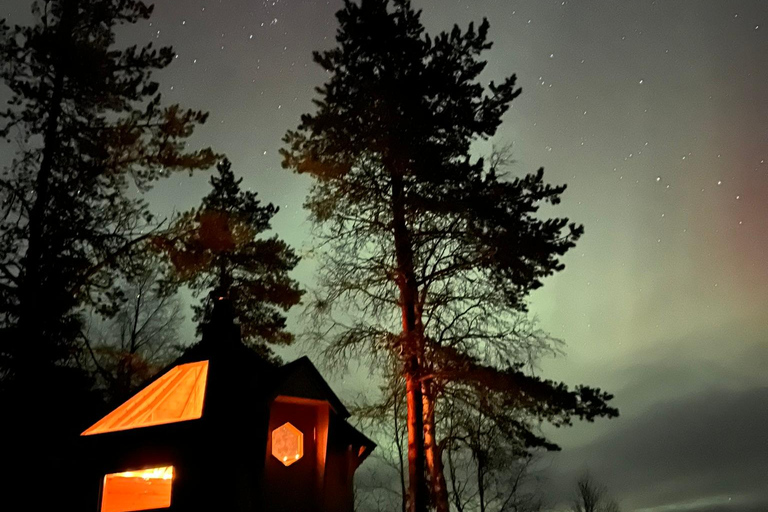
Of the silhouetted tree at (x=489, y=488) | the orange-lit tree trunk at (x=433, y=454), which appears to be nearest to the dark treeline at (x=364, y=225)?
the orange-lit tree trunk at (x=433, y=454)

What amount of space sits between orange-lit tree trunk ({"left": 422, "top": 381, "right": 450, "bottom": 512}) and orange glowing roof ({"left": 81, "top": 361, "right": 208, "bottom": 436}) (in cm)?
497

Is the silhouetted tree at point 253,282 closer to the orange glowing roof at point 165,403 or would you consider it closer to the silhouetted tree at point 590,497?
the orange glowing roof at point 165,403

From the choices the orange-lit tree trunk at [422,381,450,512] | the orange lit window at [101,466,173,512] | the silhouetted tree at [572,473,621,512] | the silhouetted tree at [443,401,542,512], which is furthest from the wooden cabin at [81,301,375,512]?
the silhouetted tree at [572,473,621,512]

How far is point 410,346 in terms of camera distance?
15.8 meters

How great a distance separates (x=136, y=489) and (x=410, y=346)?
20.1ft

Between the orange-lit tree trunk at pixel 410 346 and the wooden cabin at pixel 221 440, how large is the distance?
171cm

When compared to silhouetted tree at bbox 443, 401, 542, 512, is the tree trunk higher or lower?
higher

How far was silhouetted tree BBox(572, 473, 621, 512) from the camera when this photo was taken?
4503cm

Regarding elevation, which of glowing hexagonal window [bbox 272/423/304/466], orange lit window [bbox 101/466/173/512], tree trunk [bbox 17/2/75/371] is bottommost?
orange lit window [bbox 101/466/173/512]

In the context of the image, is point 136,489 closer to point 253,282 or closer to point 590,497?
point 253,282

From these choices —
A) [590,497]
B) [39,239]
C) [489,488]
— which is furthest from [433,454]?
[590,497]

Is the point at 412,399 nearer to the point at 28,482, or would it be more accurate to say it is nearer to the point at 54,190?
the point at 28,482

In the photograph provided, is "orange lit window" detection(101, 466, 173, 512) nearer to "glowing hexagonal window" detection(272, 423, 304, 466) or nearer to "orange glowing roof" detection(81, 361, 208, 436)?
"orange glowing roof" detection(81, 361, 208, 436)

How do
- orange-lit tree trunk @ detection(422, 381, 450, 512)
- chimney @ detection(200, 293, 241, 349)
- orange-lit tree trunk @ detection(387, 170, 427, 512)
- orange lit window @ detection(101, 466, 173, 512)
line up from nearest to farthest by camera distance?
orange lit window @ detection(101, 466, 173, 512) < chimney @ detection(200, 293, 241, 349) < orange-lit tree trunk @ detection(387, 170, 427, 512) < orange-lit tree trunk @ detection(422, 381, 450, 512)
